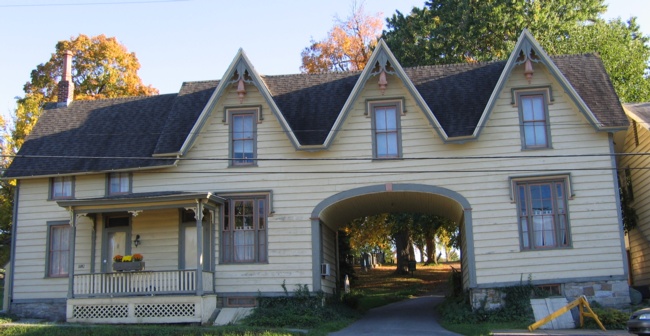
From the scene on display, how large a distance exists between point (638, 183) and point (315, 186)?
37.2 feet

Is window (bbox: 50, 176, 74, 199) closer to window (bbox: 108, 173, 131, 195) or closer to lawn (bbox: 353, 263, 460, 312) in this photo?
window (bbox: 108, 173, 131, 195)

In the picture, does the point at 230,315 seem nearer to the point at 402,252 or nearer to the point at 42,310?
the point at 42,310

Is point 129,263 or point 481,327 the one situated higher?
point 129,263

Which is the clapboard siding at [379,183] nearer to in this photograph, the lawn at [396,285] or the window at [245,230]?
the window at [245,230]

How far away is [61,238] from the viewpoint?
25625 millimetres

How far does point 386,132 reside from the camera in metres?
23.8

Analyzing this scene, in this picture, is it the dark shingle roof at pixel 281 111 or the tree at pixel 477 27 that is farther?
the tree at pixel 477 27

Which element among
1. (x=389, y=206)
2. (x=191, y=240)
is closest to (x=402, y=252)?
(x=389, y=206)

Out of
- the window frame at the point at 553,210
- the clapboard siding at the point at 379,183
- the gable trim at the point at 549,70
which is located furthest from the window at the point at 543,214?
the gable trim at the point at 549,70

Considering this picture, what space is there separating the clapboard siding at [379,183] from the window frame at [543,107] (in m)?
0.15

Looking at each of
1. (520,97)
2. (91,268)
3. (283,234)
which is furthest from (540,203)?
(91,268)

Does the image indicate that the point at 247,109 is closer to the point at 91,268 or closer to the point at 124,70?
the point at 91,268

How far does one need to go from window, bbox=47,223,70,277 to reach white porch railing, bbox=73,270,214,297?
7.36ft

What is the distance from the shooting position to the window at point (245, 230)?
23.9m
